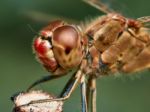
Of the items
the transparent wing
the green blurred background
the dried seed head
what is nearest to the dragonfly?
the dried seed head

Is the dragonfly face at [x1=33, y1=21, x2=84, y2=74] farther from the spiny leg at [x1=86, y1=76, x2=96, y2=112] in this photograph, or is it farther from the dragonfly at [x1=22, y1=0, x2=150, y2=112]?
the spiny leg at [x1=86, y1=76, x2=96, y2=112]

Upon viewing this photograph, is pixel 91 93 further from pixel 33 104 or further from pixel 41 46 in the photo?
pixel 33 104

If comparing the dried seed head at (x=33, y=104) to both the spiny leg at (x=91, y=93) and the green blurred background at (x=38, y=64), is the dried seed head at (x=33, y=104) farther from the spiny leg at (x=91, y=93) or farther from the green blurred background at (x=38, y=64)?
the green blurred background at (x=38, y=64)

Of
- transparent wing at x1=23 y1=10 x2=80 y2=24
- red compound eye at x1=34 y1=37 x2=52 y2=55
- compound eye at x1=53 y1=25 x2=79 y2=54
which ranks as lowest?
red compound eye at x1=34 y1=37 x2=52 y2=55

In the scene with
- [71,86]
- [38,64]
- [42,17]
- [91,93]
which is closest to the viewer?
[71,86]

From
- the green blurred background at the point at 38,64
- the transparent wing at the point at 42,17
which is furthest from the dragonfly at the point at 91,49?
the transparent wing at the point at 42,17

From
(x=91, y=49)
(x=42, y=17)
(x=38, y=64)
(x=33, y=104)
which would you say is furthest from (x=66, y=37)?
(x=38, y=64)
